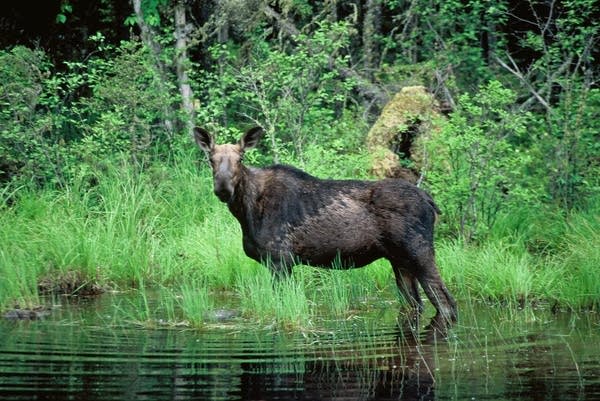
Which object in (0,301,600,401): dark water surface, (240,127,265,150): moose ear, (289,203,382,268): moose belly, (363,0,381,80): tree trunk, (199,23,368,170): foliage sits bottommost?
(0,301,600,401): dark water surface

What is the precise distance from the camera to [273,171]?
11.5 metres

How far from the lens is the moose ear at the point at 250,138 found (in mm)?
11086

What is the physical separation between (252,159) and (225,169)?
4.27 metres

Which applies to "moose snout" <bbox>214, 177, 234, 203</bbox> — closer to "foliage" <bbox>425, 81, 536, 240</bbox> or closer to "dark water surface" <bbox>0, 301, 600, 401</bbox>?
"dark water surface" <bbox>0, 301, 600, 401</bbox>

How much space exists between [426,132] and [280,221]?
468 cm

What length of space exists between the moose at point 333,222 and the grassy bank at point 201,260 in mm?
338

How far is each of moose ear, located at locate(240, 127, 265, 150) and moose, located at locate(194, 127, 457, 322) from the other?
0.4 inches

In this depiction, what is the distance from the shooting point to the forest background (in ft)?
40.0

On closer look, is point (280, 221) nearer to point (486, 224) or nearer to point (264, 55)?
point (486, 224)

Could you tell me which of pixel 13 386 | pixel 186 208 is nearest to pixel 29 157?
pixel 186 208

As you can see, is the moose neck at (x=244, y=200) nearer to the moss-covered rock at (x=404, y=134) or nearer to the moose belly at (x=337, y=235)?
the moose belly at (x=337, y=235)

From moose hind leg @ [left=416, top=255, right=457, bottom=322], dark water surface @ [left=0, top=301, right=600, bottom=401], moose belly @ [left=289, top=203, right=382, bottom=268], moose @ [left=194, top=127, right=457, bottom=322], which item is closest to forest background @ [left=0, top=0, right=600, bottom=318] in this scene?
moose hind leg @ [left=416, top=255, right=457, bottom=322]

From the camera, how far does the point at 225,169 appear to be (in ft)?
34.6

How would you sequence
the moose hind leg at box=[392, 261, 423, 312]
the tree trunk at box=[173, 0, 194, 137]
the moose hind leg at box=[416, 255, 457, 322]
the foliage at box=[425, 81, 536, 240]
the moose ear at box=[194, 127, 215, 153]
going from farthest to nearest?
the tree trunk at box=[173, 0, 194, 137]
the foliage at box=[425, 81, 536, 240]
the moose hind leg at box=[392, 261, 423, 312]
the moose ear at box=[194, 127, 215, 153]
the moose hind leg at box=[416, 255, 457, 322]
